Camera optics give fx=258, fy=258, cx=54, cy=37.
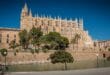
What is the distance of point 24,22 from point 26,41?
1641 centimetres

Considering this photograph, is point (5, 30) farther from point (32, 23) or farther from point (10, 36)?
point (32, 23)

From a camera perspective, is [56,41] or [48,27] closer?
[56,41]

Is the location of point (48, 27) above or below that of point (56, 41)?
above

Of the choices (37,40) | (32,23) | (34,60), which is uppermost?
(32,23)

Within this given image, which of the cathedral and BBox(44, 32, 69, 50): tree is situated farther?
the cathedral

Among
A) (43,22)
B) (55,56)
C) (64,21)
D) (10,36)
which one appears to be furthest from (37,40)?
(55,56)

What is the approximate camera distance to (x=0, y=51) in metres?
49.4

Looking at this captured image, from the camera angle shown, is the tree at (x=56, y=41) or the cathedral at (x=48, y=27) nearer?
the tree at (x=56, y=41)

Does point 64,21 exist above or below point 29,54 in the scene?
above

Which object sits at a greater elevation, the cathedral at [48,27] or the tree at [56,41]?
the cathedral at [48,27]

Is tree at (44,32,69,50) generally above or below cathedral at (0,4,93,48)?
below

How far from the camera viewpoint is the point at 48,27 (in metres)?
86.7

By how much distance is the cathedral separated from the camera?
75062 millimetres

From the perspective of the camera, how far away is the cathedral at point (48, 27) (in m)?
75.1
